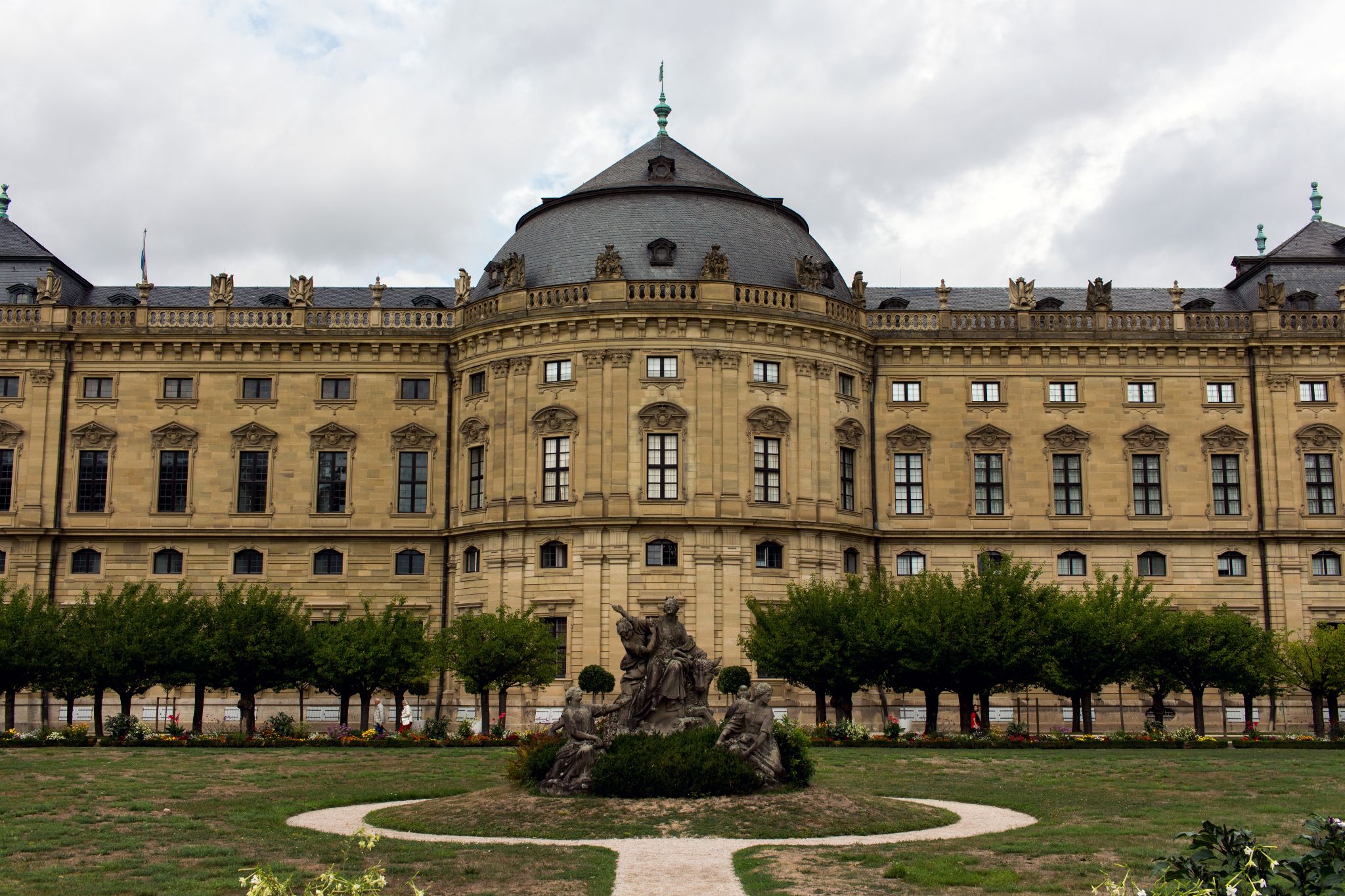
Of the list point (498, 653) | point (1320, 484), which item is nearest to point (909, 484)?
point (1320, 484)

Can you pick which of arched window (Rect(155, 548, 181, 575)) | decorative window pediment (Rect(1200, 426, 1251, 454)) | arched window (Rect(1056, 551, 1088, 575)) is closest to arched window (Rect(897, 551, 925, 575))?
arched window (Rect(1056, 551, 1088, 575))

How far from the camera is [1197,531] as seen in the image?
59.9 meters

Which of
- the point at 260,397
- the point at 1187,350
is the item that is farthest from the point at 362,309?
the point at 1187,350

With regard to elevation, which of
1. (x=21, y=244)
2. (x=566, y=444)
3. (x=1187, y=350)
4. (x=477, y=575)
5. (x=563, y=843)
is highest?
(x=21, y=244)

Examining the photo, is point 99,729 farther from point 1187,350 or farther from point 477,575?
point 1187,350

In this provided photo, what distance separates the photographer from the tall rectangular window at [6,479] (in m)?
59.5

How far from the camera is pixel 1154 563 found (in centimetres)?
6028

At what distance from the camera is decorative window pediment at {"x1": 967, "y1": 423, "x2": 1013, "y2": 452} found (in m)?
60.8

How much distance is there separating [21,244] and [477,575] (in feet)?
91.5

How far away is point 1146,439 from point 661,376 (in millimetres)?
21502

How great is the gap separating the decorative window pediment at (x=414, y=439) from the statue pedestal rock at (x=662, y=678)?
33551 mm

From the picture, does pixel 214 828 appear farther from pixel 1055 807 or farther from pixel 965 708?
pixel 965 708

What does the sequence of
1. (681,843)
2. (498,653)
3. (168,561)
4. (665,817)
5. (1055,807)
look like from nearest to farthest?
1. (681,843)
2. (665,817)
3. (1055,807)
4. (498,653)
5. (168,561)

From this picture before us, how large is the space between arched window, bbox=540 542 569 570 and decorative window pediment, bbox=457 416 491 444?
5.60 metres
